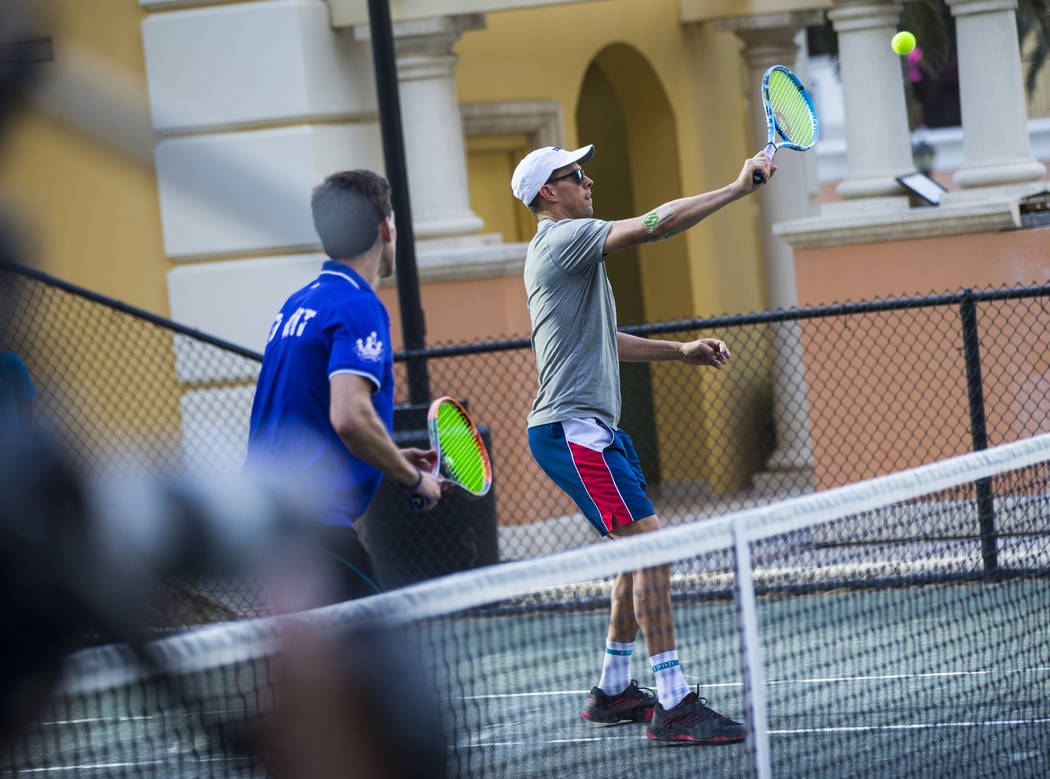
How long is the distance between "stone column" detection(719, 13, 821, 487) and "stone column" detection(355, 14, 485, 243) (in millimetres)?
2242

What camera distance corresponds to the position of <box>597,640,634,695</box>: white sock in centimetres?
530

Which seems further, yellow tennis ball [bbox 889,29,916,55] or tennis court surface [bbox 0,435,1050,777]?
yellow tennis ball [bbox 889,29,916,55]

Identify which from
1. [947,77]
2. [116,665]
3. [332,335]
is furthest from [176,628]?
[947,77]

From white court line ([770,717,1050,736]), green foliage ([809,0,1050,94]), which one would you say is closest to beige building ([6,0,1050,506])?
white court line ([770,717,1050,736])

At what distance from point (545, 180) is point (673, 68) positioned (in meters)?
6.82

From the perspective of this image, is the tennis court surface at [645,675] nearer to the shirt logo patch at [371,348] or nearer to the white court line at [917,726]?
the white court line at [917,726]

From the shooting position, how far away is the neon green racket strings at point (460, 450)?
4.42 metres

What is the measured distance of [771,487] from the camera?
36.2 feet

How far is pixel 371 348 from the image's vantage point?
381 cm

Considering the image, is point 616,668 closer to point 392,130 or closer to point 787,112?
point 787,112

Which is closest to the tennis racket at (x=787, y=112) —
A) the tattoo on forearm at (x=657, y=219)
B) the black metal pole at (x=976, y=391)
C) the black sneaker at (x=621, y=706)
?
the tattoo on forearm at (x=657, y=219)

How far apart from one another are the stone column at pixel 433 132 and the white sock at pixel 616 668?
4910mm

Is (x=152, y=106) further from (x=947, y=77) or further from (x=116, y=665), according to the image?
(x=947, y=77)

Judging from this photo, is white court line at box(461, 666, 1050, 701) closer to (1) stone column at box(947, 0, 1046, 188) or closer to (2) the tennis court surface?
(2) the tennis court surface
